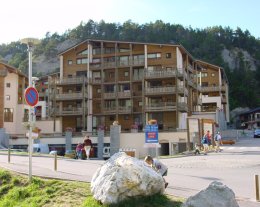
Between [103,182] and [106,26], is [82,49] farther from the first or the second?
[106,26]

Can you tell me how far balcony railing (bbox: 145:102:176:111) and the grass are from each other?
133 feet

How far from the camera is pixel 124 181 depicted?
9.74 meters

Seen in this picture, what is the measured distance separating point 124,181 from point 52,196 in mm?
3073

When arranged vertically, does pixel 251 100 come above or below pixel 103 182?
above

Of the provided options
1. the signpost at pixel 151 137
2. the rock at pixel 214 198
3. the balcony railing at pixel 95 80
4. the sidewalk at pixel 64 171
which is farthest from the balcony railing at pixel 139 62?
the rock at pixel 214 198

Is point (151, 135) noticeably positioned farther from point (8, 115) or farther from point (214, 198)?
point (8, 115)

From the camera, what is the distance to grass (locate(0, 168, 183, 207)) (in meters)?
10.2

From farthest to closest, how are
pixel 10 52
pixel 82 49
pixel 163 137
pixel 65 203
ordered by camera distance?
1. pixel 10 52
2. pixel 82 49
3. pixel 163 137
4. pixel 65 203

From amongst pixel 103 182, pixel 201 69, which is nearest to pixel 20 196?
pixel 103 182

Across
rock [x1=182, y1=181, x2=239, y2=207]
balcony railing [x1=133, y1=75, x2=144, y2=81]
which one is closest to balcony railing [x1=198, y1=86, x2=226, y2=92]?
balcony railing [x1=133, y1=75, x2=144, y2=81]

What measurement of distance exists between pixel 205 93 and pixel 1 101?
41.3m

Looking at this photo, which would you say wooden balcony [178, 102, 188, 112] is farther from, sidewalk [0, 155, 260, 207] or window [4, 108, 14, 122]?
sidewalk [0, 155, 260, 207]

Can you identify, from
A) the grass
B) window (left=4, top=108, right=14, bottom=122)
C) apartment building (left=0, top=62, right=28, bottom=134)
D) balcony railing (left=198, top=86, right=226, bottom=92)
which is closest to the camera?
the grass

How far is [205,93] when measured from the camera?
81.0 meters
